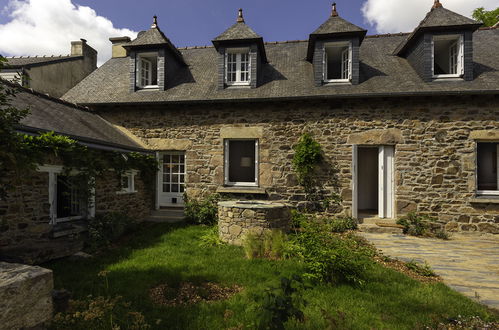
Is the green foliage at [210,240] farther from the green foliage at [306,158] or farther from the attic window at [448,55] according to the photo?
the attic window at [448,55]

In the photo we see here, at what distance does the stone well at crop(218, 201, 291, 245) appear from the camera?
18.5 ft

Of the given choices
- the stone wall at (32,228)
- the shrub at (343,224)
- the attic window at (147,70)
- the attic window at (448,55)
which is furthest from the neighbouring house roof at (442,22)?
the stone wall at (32,228)

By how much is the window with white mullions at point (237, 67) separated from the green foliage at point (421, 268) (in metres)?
6.88

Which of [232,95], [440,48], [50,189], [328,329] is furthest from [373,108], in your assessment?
[50,189]

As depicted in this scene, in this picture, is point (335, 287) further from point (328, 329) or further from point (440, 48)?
point (440, 48)

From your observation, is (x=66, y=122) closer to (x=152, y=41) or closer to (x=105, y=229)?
(x=105, y=229)

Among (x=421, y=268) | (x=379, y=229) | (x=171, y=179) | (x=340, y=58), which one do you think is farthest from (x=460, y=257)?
(x=171, y=179)

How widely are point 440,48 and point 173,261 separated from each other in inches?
408

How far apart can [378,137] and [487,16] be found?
12.9 meters

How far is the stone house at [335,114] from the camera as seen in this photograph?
23.3 feet

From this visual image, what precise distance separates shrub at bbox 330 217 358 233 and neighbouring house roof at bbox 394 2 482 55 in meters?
6.26

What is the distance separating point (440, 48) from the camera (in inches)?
321

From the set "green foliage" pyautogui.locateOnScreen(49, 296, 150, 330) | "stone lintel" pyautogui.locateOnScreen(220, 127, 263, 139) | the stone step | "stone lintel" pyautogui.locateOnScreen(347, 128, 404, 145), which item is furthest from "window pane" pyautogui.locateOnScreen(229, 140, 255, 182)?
"green foliage" pyautogui.locateOnScreen(49, 296, 150, 330)

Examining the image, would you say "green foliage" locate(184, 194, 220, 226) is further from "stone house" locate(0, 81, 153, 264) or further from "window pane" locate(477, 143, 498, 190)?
"window pane" locate(477, 143, 498, 190)
